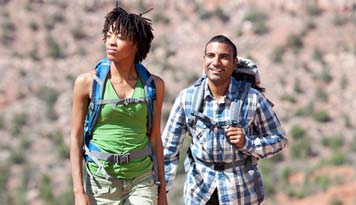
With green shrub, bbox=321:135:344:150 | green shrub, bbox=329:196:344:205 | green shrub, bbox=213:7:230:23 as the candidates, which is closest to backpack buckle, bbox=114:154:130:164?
green shrub, bbox=329:196:344:205

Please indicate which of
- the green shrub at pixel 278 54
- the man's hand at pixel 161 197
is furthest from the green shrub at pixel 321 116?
the man's hand at pixel 161 197

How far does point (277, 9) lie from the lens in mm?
28438

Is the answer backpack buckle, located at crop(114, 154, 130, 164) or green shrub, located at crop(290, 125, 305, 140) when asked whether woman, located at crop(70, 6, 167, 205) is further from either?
green shrub, located at crop(290, 125, 305, 140)

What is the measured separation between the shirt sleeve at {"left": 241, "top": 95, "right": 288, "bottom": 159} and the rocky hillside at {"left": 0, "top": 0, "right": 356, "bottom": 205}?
11362 mm

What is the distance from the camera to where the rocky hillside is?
19953mm

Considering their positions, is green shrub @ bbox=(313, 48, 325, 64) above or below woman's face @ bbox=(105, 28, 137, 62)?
above

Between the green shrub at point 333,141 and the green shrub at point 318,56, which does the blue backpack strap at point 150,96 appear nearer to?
the green shrub at point 333,141

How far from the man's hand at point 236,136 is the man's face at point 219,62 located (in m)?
0.31

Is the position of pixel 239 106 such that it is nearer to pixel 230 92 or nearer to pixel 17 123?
pixel 230 92

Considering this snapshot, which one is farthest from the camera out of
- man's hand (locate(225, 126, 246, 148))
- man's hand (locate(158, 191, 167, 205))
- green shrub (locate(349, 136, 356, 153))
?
green shrub (locate(349, 136, 356, 153))

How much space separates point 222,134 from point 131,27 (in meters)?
0.92

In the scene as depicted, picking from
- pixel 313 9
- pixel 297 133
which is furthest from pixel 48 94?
pixel 313 9

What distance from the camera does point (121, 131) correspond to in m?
4.26

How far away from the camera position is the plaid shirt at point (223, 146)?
4883mm
